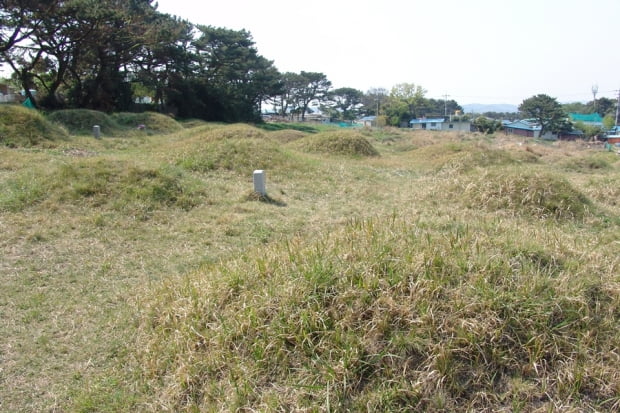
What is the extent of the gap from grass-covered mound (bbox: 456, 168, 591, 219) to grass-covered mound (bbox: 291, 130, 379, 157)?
6.90m

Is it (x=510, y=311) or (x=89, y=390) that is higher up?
(x=510, y=311)

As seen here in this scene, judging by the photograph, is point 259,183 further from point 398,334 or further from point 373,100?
Result: point 373,100

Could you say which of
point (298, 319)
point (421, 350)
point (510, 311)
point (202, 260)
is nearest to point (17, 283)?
point (202, 260)

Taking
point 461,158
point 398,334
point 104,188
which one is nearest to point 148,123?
point 461,158

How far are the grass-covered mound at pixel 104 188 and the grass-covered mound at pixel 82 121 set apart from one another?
880 cm

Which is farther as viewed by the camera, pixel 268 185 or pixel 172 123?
pixel 172 123

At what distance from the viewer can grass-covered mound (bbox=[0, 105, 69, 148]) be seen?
34.7 feet

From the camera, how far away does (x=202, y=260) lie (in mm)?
4504

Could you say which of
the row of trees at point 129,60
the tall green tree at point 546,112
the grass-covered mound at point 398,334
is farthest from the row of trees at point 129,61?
the tall green tree at point 546,112

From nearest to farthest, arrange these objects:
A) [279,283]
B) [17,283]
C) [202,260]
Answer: [279,283] → [17,283] → [202,260]

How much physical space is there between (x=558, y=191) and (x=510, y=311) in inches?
211

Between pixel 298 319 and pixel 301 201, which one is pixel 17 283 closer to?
pixel 298 319

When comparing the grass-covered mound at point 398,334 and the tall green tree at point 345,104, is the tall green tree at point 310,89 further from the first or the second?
the grass-covered mound at point 398,334

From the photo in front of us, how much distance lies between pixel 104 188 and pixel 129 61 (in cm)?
2242
